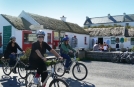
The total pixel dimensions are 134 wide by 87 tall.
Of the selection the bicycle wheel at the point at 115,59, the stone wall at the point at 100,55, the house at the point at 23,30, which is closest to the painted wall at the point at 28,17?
the house at the point at 23,30

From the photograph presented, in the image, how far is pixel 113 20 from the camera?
67000 mm

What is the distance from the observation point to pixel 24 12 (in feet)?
81.6

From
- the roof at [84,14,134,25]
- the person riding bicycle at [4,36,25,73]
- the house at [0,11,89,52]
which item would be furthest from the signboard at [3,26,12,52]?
the roof at [84,14,134,25]

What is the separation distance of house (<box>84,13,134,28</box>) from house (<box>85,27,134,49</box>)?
31420 millimetres

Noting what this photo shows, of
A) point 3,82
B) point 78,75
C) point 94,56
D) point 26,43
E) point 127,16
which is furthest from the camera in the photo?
point 127,16

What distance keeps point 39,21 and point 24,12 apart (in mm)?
2832

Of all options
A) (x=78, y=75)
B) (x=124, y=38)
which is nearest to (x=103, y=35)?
(x=124, y=38)

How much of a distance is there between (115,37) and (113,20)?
3773 cm

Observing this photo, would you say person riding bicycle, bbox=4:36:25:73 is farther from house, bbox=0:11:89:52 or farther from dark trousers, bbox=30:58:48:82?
house, bbox=0:11:89:52

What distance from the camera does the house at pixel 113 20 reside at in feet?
214

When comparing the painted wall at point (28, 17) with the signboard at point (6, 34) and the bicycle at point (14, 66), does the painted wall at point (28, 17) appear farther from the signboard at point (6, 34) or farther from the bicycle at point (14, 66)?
the bicycle at point (14, 66)

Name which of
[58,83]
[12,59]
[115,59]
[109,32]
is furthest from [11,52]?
[109,32]

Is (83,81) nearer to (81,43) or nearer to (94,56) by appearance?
(94,56)

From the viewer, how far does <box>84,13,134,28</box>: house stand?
65250 mm
